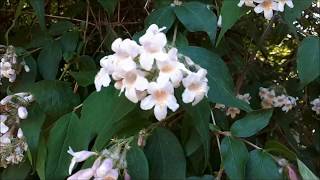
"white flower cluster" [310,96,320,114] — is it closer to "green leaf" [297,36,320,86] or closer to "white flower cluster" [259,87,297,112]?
"white flower cluster" [259,87,297,112]

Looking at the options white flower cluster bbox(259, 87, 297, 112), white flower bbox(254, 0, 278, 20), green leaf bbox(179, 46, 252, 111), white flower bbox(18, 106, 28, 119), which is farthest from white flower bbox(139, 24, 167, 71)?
white flower cluster bbox(259, 87, 297, 112)

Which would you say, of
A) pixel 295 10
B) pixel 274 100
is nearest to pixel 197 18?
pixel 295 10

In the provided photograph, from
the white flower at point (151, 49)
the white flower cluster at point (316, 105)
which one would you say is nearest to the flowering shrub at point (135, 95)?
the white flower at point (151, 49)

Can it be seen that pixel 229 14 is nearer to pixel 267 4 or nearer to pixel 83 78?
pixel 267 4

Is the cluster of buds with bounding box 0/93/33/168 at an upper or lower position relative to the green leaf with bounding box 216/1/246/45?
lower

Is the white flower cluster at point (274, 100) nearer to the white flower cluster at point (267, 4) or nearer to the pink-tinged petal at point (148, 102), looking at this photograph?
the white flower cluster at point (267, 4)

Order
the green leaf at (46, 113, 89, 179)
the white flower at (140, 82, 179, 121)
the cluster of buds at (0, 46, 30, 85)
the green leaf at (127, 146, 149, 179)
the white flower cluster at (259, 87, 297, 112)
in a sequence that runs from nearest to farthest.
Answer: the white flower at (140, 82, 179, 121), the green leaf at (127, 146, 149, 179), the green leaf at (46, 113, 89, 179), the cluster of buds at (0, 46, 30, 85), the white flower cluster at (259, 87, 297, 112)

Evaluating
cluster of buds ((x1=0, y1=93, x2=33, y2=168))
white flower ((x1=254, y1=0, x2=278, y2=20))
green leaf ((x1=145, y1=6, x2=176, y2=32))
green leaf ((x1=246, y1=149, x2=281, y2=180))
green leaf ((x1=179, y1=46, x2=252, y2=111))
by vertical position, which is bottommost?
cluster of buds ((x1=0, y1=93, x2=33, y2=168))

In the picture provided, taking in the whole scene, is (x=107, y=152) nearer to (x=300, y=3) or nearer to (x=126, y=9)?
(x=300, y=3)

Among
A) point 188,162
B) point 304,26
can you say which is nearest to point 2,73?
point 188,162
